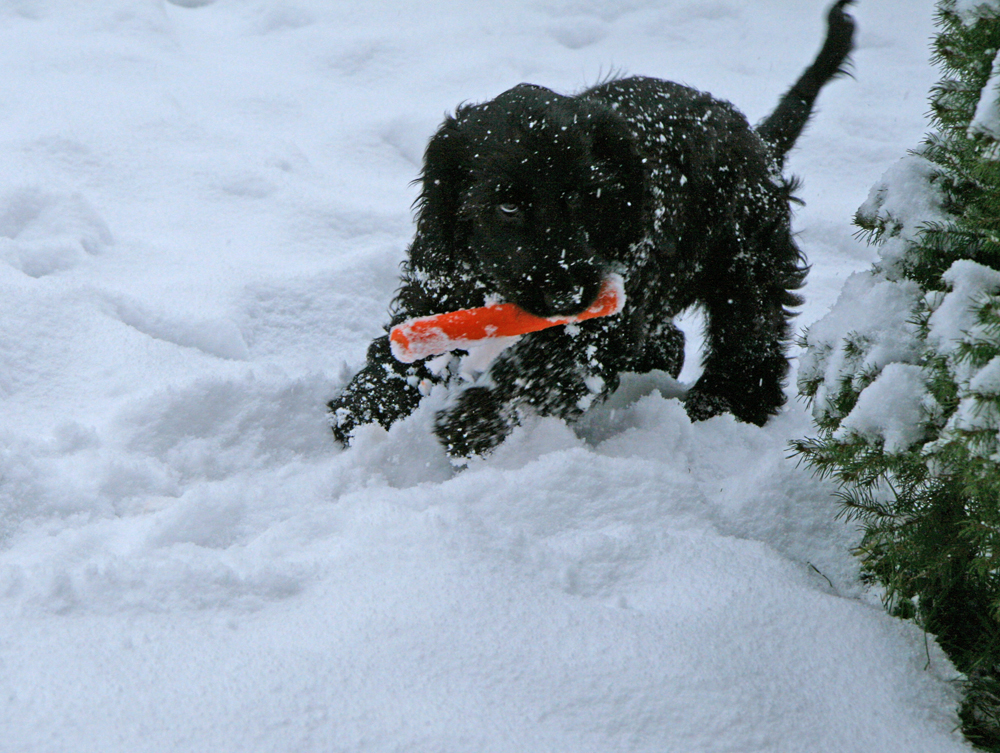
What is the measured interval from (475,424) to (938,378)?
127 cm

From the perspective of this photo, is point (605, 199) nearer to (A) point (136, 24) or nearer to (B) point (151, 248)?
(B) point (151, 248)

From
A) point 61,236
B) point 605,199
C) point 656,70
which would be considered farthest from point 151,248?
point 656,70

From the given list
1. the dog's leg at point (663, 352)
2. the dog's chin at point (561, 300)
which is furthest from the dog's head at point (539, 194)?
the dog's leg at point (663, 352)

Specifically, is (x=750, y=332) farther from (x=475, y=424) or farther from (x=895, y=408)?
(x=895, y=408)

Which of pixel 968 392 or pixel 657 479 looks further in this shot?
pixel 657 479

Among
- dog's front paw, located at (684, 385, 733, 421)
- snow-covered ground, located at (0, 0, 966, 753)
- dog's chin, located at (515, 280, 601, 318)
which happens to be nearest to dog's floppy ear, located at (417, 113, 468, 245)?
dog's chin, located at (515, 280, 601, 318)

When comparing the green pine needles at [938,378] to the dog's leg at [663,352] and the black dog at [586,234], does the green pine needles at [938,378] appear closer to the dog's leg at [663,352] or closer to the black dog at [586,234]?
the black dog at [586,234]

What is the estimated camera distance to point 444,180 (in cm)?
230

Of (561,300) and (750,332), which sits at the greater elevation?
(561,300)

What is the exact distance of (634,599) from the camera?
156cm

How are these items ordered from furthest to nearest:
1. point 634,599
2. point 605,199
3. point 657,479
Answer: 1. point 605,199
2. point 657,479
3. point 634,599

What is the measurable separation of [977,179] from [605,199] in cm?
96

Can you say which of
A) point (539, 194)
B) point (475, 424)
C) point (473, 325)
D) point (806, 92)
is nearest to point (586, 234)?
point (539, 194)

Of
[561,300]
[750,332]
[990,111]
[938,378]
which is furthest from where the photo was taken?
[750,332]
